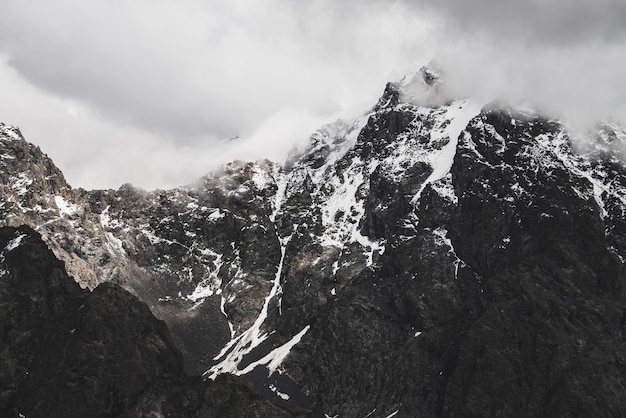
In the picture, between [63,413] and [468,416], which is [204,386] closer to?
[63,413]

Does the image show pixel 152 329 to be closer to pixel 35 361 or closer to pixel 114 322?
pixel 114 322

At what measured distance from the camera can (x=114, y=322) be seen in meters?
170

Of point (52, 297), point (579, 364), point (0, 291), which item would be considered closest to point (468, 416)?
point (579, 364)

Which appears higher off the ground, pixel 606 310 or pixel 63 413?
pixel 606 310

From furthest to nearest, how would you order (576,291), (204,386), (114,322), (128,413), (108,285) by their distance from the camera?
1. (576,291)
2. (108,285)
3. (114,322)
4. (204,386)
5. (128,413)

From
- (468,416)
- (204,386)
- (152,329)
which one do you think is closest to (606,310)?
(468,416)

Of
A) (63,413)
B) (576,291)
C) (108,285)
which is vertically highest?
(576,291)

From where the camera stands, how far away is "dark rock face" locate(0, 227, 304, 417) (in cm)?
15012

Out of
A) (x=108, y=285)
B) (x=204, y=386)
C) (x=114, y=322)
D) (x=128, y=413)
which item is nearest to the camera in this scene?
(x=128, y=413)

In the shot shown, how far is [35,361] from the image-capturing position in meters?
160

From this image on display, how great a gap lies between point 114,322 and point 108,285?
1533cm

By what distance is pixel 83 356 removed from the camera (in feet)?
518

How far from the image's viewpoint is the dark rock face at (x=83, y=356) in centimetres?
15012

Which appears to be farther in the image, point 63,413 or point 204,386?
point 204,386
